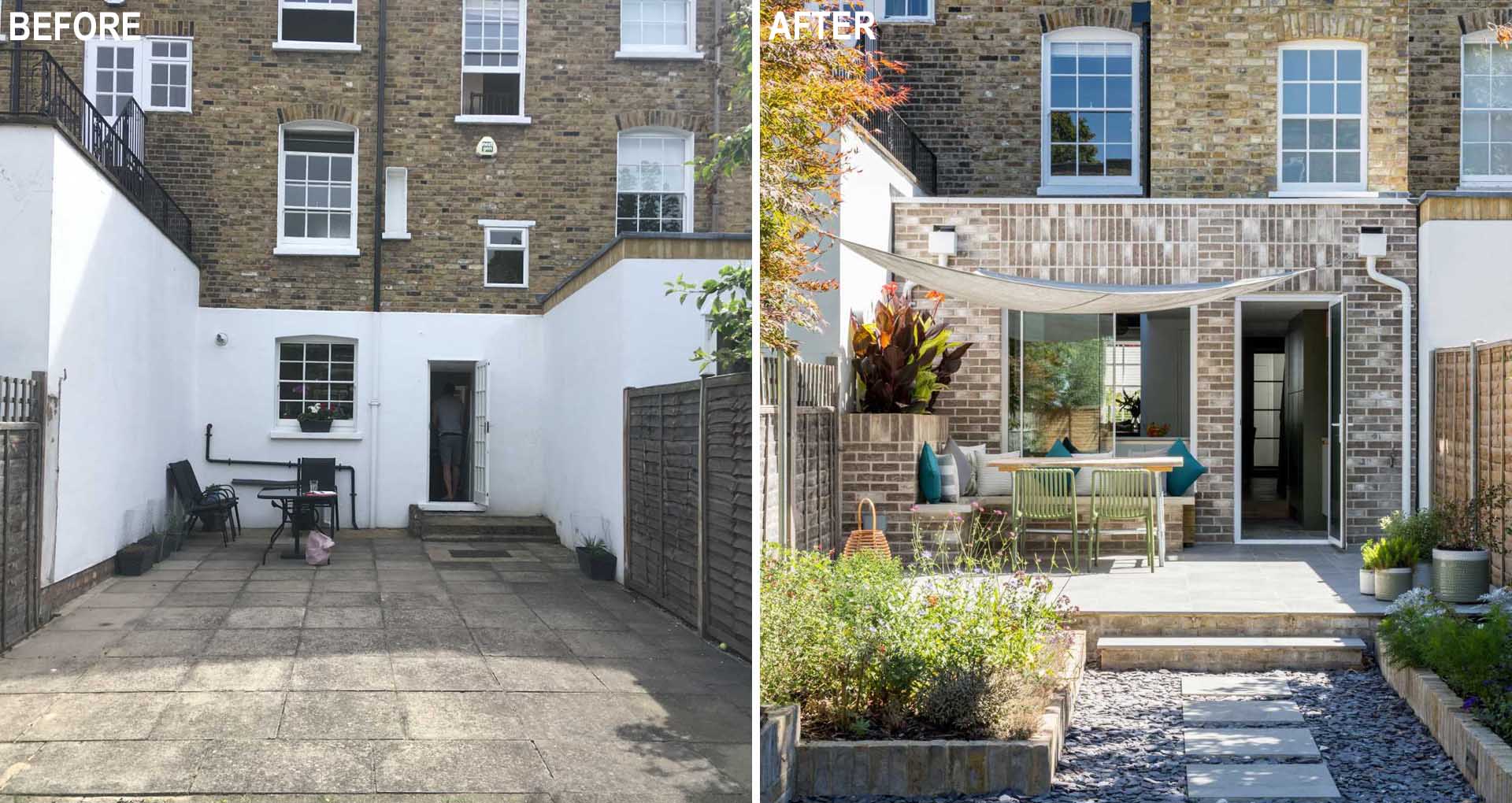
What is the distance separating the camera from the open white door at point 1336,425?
383 inches

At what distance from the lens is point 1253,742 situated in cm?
461

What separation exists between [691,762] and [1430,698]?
401cm

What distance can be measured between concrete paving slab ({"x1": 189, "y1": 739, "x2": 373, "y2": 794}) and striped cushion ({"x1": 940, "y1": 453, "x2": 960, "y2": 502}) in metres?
5.83

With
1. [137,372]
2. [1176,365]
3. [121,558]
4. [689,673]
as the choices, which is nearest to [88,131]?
[137,372]

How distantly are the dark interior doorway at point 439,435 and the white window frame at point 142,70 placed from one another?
51 cm

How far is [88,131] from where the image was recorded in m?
1.72

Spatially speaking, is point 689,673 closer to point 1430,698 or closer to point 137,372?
point 137,372

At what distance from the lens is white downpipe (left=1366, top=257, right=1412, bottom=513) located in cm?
Answer: 964

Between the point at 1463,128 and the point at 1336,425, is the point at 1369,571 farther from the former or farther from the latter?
the point at 1463,128

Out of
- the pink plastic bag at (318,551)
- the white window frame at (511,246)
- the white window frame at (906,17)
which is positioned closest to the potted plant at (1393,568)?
the white window frame at (511,246)

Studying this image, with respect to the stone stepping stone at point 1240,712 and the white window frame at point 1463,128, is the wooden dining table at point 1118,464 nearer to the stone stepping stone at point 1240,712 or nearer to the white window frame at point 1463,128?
the stone stepping stone at point 1240,712

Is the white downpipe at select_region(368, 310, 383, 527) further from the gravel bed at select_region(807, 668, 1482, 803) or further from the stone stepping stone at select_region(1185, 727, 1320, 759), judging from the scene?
the stone stepping stone at select_region(1185, 727, 1320, 759)

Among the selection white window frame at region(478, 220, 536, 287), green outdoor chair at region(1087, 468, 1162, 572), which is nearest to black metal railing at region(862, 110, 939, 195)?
green outdoor chair at region(1087, 468, 1162, 572)

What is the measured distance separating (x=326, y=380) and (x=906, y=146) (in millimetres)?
9068
